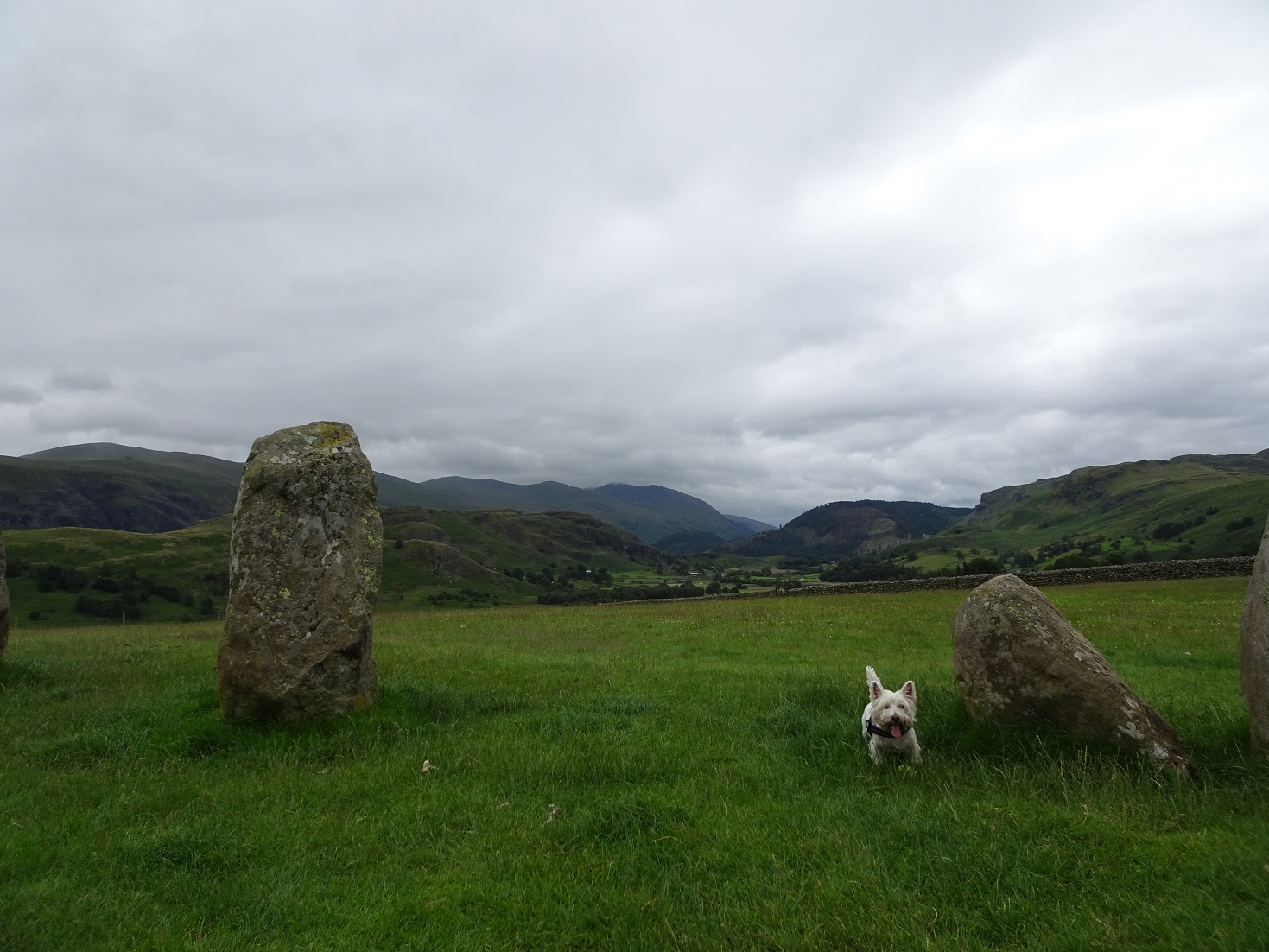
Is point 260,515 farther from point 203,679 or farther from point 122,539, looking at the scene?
point 122,539

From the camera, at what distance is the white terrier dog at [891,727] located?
8.06 metres

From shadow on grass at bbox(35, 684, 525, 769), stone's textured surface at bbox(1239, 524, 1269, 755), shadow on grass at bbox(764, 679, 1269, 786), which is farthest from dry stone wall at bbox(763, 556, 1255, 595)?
shadow on grass at bbox(35, 684, 525, 769)

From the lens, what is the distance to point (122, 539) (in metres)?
182

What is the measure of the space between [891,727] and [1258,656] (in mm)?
3892

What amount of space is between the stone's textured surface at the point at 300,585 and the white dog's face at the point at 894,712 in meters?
7.96

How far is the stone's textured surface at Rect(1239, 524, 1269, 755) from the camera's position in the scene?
7133 millimetres

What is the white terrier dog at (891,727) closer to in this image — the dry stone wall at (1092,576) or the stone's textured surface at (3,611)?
the stone's textured surface at (3,611)

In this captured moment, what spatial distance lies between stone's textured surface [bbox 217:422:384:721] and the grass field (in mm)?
586

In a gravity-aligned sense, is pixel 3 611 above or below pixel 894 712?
above

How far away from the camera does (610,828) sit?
6.70 metres

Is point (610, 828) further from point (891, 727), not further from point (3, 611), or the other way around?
point (3, 611)

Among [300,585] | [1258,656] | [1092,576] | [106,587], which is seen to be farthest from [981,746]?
[106,587]

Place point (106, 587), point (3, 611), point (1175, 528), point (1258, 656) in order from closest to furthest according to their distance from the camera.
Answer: point (1258, 656), point (3, 611), point (106, 587), point (1175, 528)

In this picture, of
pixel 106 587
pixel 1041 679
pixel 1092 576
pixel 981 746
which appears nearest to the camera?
pixel 1041 679
